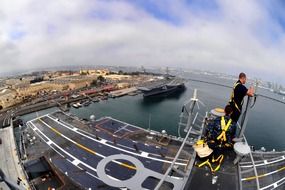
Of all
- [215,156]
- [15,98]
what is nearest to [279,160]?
[215,156]

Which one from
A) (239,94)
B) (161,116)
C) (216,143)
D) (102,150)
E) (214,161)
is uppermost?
(239,94)

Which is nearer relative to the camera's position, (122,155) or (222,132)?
Result: (222,132)

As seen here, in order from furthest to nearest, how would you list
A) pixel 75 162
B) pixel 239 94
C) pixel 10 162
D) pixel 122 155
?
pixel 10 162 < pixel 75 162 < pixel 122 155 < pixel 239 94

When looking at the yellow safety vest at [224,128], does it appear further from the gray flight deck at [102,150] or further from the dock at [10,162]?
the dock at [10,162]

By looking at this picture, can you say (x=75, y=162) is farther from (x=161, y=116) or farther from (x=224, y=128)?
(x=161, y=116)

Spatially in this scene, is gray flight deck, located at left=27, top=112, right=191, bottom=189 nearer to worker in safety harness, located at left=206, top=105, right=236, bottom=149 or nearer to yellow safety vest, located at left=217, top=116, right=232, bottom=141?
worker in safety harness, located at left=206, top=105, right=236, bottom=149

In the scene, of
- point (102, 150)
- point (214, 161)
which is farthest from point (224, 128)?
point (102, 150)

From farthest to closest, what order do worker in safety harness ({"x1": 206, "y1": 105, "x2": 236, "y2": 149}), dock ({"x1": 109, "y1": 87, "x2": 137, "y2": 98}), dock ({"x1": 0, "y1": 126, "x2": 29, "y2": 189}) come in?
dock ({"x1": 109, "y1": 87, "x2": 137, "y2": 98}) → dock ({"x1": 0, "y1": 126, "x2": 29, "y2": 189}) → worker in safety harness ({"x1": 206, "y1": 105, "x2": 236, "y2": 149})

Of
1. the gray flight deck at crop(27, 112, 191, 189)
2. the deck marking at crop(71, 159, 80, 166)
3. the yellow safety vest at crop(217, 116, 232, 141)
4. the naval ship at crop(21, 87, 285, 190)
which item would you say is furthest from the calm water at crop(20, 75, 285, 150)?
the yellow safety vest at crop(217, 116, 232, 141)
